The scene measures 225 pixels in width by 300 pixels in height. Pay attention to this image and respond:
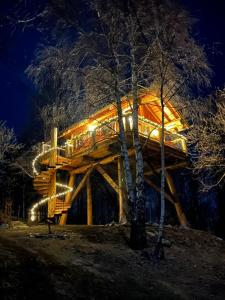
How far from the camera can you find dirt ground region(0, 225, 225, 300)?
19.8ft

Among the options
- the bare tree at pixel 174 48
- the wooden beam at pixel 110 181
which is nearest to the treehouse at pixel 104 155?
the wooden beam at pixel 110 181

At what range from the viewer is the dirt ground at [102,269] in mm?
6039

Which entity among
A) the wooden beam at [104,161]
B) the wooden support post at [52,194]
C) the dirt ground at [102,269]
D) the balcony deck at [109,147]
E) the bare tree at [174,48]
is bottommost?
the dirt ground at [102,269]

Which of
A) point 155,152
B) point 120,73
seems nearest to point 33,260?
point 120,73

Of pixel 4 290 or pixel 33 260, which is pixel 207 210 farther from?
pixel 4 290

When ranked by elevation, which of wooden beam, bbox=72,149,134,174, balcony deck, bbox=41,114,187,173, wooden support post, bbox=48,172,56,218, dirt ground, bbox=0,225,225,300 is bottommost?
dirt ground, bbox=0,225,225,300

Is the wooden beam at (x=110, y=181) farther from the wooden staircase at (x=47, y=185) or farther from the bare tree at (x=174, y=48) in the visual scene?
the bare tree at (x=174, y=48)

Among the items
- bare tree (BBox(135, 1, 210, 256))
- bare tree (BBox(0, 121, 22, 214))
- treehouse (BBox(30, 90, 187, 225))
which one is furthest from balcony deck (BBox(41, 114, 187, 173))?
bare tree (BBox(0, 121, 22, 214))

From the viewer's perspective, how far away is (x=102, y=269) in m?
8.00

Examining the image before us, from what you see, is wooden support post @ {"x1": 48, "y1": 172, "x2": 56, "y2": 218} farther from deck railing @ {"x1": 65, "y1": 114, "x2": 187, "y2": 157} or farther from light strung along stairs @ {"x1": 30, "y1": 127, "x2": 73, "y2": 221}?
deck railing @ {"x1": 65, "y1": 114, "x2": 187, "y2": 157}

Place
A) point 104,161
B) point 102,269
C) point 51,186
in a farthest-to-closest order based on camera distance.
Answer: point 51,186
point 104,161
point 102,269

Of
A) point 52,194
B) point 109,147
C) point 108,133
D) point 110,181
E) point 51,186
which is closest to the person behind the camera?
point 109,147

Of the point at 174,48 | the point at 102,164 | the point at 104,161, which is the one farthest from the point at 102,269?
the point at 102,164

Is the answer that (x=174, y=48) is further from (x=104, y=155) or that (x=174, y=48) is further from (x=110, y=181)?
(x=110, y=181)
